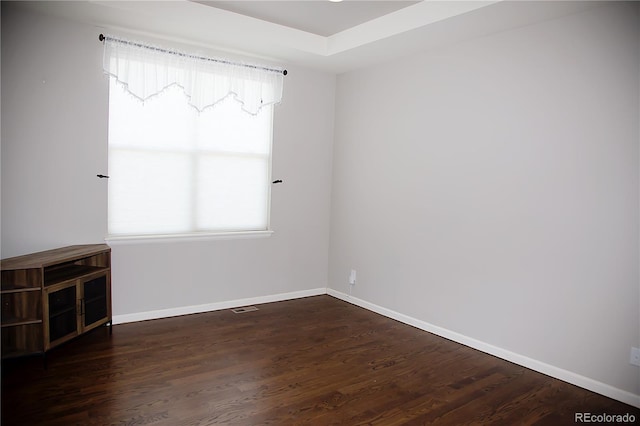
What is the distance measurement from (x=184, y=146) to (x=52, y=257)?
57.6 inches

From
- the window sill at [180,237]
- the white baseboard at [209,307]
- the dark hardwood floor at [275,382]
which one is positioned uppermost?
the window sill at [180,237]

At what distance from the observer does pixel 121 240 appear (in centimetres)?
385

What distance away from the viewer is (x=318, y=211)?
5020 mm

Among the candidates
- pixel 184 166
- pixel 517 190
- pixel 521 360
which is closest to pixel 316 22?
pixel 184 166

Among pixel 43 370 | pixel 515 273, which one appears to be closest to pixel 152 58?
pixel 43 370

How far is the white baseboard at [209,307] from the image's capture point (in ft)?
13.0

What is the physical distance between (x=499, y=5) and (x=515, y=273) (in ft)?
5.96

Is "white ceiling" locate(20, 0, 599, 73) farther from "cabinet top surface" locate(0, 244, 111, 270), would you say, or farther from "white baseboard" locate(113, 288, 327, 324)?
"white baseboard" locate(113, 288, 327, 324)

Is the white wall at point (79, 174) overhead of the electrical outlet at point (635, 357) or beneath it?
overhead

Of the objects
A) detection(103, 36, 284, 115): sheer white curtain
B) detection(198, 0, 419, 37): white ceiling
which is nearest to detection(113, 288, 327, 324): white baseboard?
detection(103, 36, 284, 115): sheer white curtain

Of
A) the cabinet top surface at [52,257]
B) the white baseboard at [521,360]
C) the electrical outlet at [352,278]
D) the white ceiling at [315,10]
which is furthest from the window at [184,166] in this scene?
the white baseboard at [521,360]

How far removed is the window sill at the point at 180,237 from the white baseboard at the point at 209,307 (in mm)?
622

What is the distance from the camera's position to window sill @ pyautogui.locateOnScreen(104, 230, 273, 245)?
3854mm

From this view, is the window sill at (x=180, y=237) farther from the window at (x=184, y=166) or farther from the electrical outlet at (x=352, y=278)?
the electrical outlet at (x=352, y=278)
